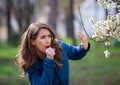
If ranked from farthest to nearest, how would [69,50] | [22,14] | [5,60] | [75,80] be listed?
1. [22,14]
2. [5,60]
3. [75,80]
4. [69,50]

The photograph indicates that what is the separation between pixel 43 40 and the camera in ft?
20.5

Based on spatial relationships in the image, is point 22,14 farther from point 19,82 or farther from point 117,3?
point 117,3

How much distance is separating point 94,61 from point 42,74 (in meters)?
12.6

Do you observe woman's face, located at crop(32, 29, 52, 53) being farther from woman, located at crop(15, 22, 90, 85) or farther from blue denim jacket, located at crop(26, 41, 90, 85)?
blue denim jacket, located at crop(26, 41, 90, 85)

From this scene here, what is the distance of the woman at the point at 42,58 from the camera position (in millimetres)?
6191

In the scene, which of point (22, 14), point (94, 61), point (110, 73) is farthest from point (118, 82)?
point (22, 14)

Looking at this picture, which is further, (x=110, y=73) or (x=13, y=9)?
(x=13, y=9)

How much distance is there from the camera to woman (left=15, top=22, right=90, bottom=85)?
619cm

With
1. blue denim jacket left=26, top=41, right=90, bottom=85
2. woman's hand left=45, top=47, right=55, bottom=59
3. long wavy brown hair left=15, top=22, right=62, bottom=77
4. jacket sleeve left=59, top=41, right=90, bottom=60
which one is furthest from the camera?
jacket sleeve left=59, top=41, right=90, bottom=60

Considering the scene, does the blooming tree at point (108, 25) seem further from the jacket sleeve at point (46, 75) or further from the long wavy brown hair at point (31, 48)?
the jacket sleeve at point (46, 75)

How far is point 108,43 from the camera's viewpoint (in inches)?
256

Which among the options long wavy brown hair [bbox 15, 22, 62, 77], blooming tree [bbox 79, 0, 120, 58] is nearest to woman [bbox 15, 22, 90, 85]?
long wavy brown hair [bbox 15, 22, 62, 77]

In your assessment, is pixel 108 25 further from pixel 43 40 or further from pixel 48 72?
pixel 48 72

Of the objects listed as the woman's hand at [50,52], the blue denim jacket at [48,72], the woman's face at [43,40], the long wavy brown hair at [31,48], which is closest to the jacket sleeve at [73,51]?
the blue denim jacket at [48,72]
